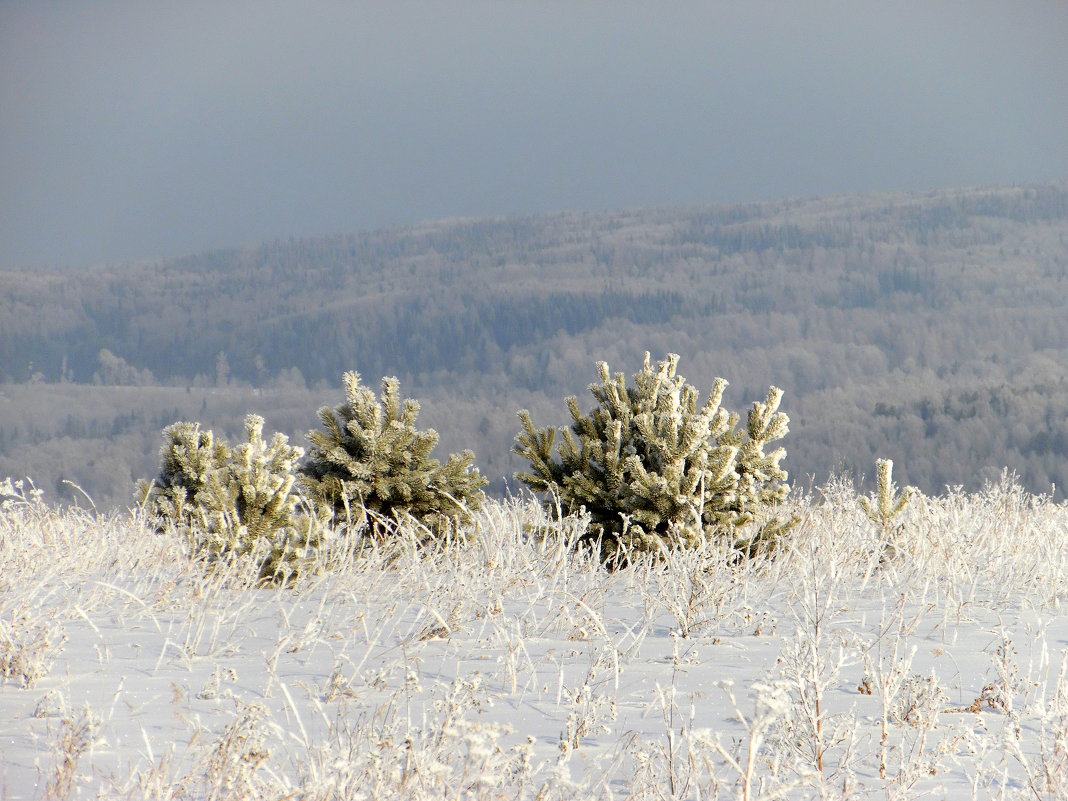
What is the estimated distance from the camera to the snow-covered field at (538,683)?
9.56ft

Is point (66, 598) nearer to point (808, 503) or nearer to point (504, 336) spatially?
point (808, 503)

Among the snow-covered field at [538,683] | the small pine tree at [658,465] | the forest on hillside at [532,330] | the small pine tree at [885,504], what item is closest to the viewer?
the snow-covered field at [538,683]

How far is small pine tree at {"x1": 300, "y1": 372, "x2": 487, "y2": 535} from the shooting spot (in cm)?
859

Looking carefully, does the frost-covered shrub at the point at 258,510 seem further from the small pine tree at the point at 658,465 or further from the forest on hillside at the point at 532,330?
the forest on hillside at the point at 532,330

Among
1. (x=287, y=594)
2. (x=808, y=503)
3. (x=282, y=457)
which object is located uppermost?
(x=282, y=457)

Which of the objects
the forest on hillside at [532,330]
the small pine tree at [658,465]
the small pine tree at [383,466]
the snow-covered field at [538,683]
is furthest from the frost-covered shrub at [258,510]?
the forest on hillside at [532,330]

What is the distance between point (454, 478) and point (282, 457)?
1.86 m

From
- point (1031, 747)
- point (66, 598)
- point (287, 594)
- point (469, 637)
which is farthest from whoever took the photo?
point (287, 594)

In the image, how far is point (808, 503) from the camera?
11414mm

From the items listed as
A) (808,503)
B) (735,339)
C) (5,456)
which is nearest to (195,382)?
(5,456)

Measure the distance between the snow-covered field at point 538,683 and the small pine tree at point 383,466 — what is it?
4.65 feet

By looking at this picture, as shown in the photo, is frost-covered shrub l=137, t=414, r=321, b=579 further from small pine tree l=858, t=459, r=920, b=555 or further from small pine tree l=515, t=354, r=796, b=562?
small pine tree l=858, t=459, r=920, b=555

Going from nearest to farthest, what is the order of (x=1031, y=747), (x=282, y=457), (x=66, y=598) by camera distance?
(x=1031, y=747), (x=66, y=598), (x=282, y=457)

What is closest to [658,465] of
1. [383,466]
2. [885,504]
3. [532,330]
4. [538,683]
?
[885,504]
